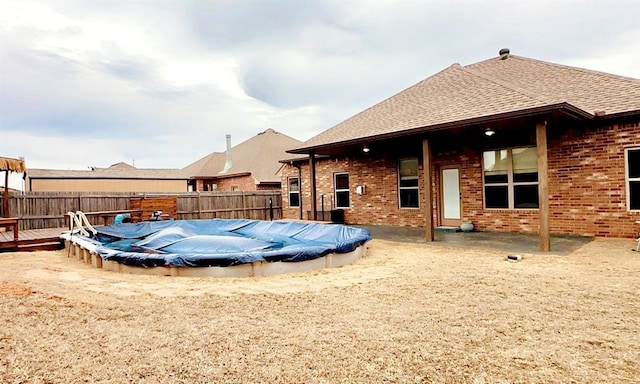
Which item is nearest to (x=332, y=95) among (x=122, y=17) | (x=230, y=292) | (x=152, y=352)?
(x=122, y=17)

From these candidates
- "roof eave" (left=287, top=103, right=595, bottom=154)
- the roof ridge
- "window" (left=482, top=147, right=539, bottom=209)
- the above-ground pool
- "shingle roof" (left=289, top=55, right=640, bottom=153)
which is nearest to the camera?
the above-ground pool

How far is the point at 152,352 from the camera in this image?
101 inches

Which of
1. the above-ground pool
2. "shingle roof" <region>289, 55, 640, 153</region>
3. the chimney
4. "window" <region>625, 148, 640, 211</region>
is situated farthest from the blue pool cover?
the chimney

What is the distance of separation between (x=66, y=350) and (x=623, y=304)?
16.1ft

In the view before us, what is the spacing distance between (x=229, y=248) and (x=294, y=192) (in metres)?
9.51

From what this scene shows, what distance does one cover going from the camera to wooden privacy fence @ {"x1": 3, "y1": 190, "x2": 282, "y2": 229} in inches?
472

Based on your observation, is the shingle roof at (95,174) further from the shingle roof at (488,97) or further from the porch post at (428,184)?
the porch post at (428,184)

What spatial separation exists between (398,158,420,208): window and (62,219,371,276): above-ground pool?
3779 mm

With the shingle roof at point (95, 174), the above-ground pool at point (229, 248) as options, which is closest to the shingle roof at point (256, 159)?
the shingle roof at point (95, 174)

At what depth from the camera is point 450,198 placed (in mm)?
10430

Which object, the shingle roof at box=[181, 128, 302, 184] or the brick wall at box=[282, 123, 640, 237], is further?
the shingle roof at box=[181, 128, 302, 184]

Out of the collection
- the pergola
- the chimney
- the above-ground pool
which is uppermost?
the chimney

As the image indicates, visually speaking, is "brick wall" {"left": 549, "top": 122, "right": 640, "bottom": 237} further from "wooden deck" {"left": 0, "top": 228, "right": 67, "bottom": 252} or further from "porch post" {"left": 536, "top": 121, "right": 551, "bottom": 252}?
"wooden deck" {"left": 0, "top": 228, "right": 67, "bottom": 252}

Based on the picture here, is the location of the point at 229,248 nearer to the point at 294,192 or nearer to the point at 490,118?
the point at 490,118
